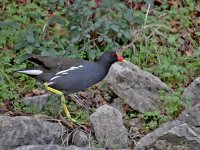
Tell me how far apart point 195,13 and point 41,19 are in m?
2.45

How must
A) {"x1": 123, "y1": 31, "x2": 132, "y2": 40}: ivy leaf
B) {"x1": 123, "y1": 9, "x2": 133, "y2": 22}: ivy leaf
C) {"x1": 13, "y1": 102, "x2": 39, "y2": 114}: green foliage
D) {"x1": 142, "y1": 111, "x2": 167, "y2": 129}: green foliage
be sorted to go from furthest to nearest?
1. {"x1": 123, "y1": 9, "x2": 133, "y2": 22}: ivy leaf
2. {"x1": 123, "y1": 31, "x2": 132, "y2": 40}: ivy leaf
3. {"x1": 142, "y1": 111, "x2": 167, "y2": 129}: green foliage
4. {"x1": 13, "y1": 102, "x2": 39, "y2": 114}: green foliage

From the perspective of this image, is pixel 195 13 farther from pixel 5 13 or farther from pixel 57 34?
pixel 5 13

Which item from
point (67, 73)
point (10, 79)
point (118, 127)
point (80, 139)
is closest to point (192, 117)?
point (118, 127)

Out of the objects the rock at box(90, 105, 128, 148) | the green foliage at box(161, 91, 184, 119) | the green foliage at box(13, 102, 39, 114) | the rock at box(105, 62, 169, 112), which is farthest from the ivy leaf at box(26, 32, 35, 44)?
the rock at box(90, 105, 128, 148)

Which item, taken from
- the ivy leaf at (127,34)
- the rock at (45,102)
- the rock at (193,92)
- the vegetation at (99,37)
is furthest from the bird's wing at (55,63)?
the ivy leaf at (127,34)

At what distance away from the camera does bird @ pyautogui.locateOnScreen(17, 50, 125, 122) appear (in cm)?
642

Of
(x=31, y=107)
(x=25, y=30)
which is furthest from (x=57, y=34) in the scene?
(x=31, y=107)

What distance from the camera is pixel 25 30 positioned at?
8.30m

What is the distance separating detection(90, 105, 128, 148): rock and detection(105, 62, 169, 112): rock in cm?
90

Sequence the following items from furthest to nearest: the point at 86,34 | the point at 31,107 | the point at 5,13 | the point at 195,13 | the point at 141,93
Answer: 1. the point at 195,13
2. the point at 5,13
3. the point at 86,34
4. the point at 141,93
5. the point at 31,107

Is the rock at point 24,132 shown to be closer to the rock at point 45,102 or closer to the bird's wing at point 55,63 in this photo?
the rock at point 45,102

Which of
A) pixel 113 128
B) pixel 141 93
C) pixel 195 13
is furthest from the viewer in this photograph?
pixel 195 13

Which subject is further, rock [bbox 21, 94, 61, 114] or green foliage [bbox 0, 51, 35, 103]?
green foliage [bbox 0, 51, 35, 103]

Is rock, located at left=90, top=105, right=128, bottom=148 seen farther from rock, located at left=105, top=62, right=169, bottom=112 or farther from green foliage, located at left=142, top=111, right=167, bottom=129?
rock, located at left=105, top=62, right=169, bottom=112
